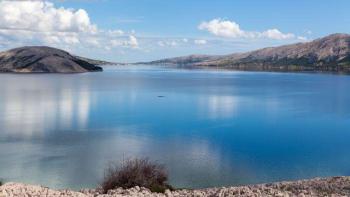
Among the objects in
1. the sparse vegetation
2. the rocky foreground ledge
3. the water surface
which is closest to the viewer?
the rocky foreground ledge

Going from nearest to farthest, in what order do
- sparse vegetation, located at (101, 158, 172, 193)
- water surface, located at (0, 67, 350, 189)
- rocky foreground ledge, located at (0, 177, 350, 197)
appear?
rocky foreground ledge, located at (0, 177, 350, 197) < sparse vegetation, located at (101, 158, 172, 193) < water surface, located at (0, 67, 350, 189)

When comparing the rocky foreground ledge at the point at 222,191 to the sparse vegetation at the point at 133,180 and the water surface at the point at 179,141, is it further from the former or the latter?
the water surface at the point at 179,141

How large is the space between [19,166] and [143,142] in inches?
602

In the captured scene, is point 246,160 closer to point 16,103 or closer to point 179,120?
point 179,120

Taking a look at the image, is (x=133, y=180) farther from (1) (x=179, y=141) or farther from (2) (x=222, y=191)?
(1) (x=179, y=141)

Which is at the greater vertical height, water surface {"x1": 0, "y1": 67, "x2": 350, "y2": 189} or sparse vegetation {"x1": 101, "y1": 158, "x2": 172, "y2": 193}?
sparse vegetation {"x1": 101, "y1": 158, "x2": 172, "y2": 193}

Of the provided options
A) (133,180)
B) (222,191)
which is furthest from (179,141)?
(222,191)

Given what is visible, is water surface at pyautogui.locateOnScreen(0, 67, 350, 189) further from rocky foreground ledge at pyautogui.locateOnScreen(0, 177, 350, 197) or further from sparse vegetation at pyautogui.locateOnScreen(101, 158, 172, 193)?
rocky foreground ledge at pyautogui.locateOnScreen(0, 177, 350, 197)

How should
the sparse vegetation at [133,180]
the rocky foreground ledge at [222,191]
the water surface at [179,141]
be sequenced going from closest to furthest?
1. the rocky foreground ledge at [222,191]
2. the sparse vegetation at [133,180]
3. the water surface at [179,141]

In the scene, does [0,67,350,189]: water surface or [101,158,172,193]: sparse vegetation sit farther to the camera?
[0,67,350,189]: water surface

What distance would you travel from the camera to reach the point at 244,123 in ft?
220

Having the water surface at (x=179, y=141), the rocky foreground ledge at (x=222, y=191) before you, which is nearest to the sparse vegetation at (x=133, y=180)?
the rocky foreground ledge at (x=222, y=191)

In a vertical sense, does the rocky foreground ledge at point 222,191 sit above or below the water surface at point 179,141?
above

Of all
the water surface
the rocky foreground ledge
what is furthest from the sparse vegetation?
the water surface
